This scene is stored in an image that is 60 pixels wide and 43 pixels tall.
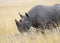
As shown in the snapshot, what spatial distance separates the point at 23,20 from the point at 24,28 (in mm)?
387

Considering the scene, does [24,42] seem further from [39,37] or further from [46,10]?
[46,10]

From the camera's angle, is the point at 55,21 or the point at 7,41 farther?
the point at 55,21

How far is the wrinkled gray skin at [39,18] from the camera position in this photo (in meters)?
12.6

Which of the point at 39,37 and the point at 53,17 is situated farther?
the point at 53,17

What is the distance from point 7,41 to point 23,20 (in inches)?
125

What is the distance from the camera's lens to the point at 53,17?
42.8ft

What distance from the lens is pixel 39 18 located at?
12.8 meters

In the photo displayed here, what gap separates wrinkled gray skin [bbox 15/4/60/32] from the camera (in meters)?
12.6

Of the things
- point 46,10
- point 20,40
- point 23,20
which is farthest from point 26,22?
point 20,40

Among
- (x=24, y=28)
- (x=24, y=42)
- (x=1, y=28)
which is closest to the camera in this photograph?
(x=24, y=42)

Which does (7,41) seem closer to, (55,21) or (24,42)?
(24,42)

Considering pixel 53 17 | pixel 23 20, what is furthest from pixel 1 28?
pixel 53 17

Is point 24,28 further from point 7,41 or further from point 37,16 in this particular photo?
point 7,41

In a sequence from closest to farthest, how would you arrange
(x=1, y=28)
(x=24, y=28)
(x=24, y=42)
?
(x=24, y=42) → (x=24, y=28) → (x=1, y=28)
